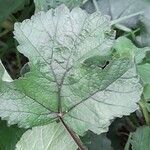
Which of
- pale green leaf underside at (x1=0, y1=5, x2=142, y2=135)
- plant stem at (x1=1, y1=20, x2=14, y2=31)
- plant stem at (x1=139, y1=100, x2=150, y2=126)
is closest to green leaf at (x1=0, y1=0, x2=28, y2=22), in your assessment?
plant stem at (x1=1, y1=20, x2=14, y2=31)

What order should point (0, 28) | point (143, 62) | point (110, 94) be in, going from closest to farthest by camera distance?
point (110, 94)
point (143, 62)
point (0, 28)

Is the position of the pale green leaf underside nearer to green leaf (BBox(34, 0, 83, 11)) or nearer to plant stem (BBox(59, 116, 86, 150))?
plant stem (BBox(59, 116, 86, 150))

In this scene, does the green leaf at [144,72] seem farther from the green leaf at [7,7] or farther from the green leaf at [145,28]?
the green leaf at [7,7]

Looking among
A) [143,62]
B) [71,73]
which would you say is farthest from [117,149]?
[71,73]

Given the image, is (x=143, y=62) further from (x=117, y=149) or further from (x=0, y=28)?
(x=0, y=28)

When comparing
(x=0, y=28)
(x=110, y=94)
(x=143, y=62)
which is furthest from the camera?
(x=0, y=28)

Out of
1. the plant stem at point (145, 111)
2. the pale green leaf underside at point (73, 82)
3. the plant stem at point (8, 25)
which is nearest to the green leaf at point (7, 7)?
the plant stem at point (8, 25)
